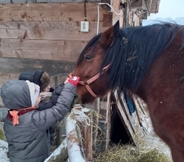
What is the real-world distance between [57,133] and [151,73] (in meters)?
1.41

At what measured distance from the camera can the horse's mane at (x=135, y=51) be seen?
5.54 feet

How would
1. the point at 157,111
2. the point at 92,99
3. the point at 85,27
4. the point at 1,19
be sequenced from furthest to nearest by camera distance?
1. the point at 1,19
2. the point at 85,27
3. the point at 92,99
4. the point at 157,111

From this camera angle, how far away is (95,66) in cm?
193

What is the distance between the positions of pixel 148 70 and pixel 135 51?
170 mm

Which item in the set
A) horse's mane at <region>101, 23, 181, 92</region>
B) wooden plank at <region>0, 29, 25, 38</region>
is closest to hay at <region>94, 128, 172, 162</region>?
horse's mane at <region>101, 23, 181, 92</region>

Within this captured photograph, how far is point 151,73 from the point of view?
1.68m

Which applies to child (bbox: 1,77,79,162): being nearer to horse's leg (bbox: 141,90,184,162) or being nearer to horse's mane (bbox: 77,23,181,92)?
horse's mane (bbox: 77,23,181,92)

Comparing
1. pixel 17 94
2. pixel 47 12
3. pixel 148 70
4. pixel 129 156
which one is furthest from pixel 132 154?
pixel 47 12

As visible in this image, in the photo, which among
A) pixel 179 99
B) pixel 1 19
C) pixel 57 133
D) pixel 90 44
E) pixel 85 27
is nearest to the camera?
pixel 179 99

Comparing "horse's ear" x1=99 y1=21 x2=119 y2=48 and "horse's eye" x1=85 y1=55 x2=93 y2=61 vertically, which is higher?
"horse's ear" x1=99 y1=21 x2=119 y2=48

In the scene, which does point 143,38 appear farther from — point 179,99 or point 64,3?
point 64,3

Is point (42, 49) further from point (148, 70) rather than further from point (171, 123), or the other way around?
point (171, 123)

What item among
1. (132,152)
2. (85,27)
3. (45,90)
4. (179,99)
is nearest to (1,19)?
(85,27)

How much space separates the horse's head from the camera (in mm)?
1855
